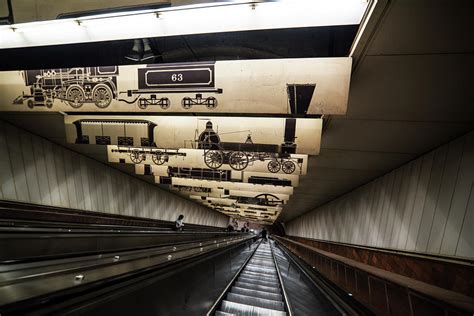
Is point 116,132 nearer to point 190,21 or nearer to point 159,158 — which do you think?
point 159,158

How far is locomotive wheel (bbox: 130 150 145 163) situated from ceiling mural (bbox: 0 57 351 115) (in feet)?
9.66

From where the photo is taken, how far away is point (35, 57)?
178 inches

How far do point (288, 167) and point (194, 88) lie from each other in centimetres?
328

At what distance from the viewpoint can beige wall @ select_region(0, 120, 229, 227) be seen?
611 centimetres

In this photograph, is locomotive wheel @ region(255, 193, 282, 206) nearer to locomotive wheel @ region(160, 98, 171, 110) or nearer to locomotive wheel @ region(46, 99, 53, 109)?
locomotive wheel @ region(160, 98, 171, 110)

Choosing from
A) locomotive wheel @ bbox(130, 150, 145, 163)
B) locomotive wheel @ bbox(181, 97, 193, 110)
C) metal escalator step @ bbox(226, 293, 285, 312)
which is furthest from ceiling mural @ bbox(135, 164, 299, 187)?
locomotive wheel @ bbox(181, 97, 193, 110)

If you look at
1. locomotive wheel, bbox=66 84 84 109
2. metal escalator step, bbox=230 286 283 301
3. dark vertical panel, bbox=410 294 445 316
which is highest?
locomotive wheel, bbox=66 84 84 109

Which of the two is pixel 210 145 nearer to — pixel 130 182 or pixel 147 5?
pixel 147 5

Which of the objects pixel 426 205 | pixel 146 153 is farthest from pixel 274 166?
pixel 146 153

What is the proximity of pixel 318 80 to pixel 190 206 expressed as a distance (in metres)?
17.8

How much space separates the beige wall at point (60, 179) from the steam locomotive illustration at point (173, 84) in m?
4.65

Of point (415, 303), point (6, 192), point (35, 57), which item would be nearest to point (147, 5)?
point (35, 57)

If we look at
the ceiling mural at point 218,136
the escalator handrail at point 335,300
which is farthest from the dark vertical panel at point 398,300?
the ceiling mural at point 218,136

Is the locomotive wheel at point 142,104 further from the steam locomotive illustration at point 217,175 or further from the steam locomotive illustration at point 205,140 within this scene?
the steam locomotive illustration at point 217,175
